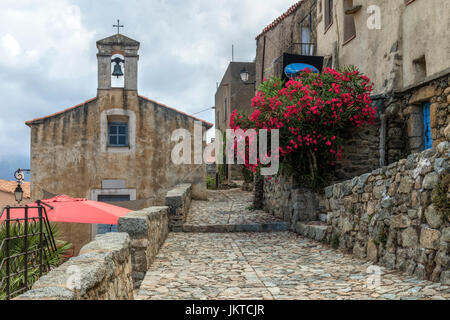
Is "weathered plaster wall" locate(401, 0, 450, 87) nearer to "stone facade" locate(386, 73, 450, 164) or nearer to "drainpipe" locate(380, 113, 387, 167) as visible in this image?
"stone facade" locate(386, 73, 450, 164)

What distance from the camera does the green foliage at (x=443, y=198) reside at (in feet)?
13.3

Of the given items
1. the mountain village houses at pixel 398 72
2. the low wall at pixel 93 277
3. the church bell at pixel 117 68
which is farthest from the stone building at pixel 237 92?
Result: the low wall at pixel 93 277

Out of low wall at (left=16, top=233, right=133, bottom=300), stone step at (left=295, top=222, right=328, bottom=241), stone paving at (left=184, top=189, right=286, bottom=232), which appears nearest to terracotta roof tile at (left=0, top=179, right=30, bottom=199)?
stone paving at (left=184, top=189, right=286, bottom=232)

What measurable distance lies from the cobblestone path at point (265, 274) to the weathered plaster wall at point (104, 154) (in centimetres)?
643

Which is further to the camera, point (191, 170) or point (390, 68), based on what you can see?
point (191, 170)

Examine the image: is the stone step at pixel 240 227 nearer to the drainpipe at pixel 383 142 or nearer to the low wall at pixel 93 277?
the drainpipe at pixel 383 142

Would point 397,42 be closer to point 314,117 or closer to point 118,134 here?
point 314,117

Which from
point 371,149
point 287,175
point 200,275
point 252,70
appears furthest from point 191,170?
point 252,70

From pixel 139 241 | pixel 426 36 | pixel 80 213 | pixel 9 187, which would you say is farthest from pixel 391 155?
pixel 9 187

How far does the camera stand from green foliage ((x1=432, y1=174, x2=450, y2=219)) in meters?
4.07
